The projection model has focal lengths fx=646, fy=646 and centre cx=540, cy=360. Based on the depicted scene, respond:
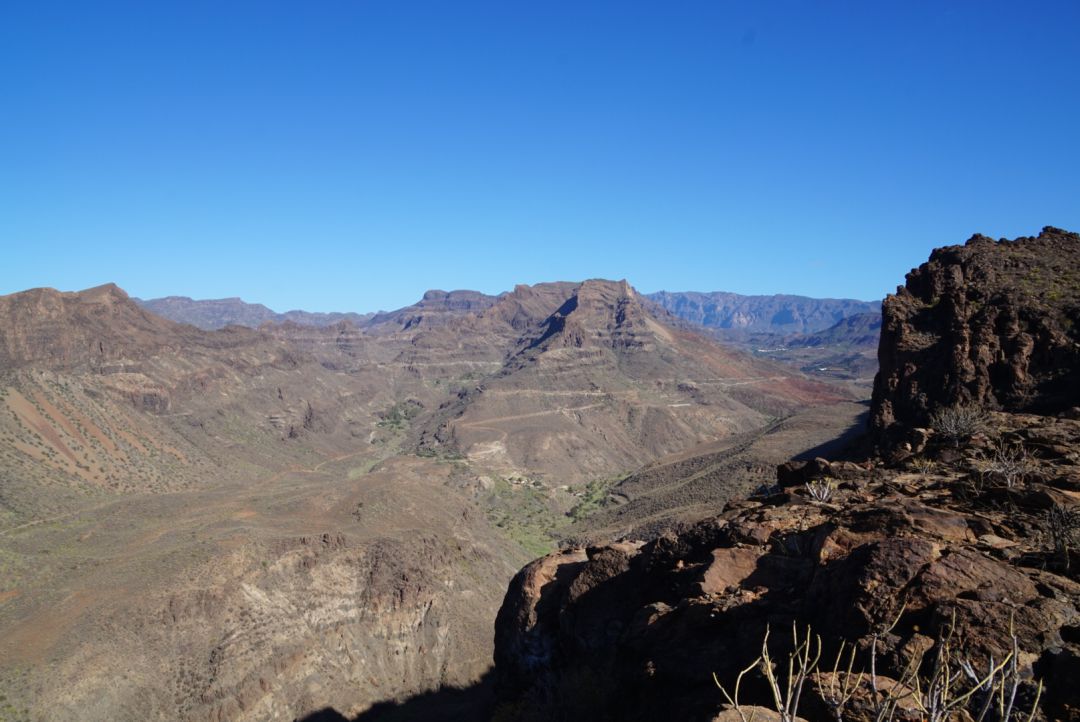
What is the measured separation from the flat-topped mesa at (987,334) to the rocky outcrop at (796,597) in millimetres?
7167

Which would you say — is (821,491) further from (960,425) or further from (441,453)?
(441,453)

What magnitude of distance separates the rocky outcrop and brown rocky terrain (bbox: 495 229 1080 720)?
0.05m

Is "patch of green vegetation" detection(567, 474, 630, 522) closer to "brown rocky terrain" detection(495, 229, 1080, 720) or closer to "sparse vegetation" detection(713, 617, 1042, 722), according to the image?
"brown rocky terrain" detection(495, 229, 1080, 720)

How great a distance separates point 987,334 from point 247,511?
5557 cm

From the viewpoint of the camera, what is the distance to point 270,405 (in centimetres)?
12581

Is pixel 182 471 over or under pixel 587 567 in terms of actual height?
under

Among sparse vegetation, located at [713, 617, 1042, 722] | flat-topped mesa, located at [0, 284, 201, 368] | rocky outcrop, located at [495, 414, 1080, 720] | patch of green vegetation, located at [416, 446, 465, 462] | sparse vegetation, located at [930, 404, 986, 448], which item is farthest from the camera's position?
patch of green vegetation, located at [416, 446, 465, 462]

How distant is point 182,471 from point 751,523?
82.1m

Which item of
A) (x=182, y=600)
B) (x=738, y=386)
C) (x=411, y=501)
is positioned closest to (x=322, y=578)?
(x=182, y=600)

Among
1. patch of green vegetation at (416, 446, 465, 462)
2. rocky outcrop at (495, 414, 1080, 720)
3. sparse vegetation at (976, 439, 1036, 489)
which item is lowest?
patch of green vegetation at (416, 446, 465, 462)

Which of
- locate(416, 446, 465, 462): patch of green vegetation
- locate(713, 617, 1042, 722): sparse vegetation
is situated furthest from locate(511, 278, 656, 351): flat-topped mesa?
locate(713, 617, 1042, 722): sparse vegetation

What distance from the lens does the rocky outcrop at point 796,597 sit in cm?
1034

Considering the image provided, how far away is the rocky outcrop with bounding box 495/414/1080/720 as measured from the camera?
10344 mm

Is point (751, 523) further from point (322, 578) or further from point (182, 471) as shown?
point (182, 471)
